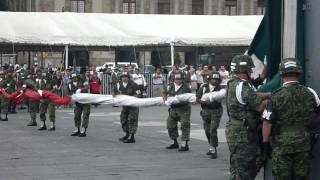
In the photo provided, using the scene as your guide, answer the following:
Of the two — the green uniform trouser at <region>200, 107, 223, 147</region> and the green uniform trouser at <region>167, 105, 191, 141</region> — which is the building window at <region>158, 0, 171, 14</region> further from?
the green uniform trouser at <region>200, 107, 223, 147</region>

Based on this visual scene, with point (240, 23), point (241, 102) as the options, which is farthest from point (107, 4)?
point (241, 102)

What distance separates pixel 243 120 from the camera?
25.8 feet

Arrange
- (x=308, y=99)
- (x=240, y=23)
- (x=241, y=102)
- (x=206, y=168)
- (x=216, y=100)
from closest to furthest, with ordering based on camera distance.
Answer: (x=308, y=99) < (x=241, y=102) < (x=206, y=168) < (x=216, y=100) < (x=240, y=23)

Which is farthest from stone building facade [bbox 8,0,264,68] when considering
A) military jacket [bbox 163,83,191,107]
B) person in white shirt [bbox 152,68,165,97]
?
military jacket [bbox 163,83,191,107]

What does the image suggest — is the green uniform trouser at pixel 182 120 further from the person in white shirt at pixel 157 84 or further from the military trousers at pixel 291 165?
the person in white shirt at pixel 157 84

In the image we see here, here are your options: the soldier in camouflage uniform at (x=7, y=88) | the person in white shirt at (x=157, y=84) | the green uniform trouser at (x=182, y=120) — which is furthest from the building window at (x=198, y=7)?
the green uniform trouser at (x=182, y=120)

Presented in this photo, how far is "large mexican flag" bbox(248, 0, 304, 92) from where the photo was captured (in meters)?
7.66

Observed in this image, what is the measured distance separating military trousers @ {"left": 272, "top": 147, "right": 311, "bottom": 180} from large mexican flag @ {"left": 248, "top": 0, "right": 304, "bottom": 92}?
1.19 meters

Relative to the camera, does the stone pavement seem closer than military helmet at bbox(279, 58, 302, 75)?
No

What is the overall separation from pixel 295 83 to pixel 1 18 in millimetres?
24706

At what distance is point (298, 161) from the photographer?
277 inches

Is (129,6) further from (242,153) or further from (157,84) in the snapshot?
(242,153)

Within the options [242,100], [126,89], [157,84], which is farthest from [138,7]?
[242,100]

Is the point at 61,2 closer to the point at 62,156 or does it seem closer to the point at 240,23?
the point at 240,23
